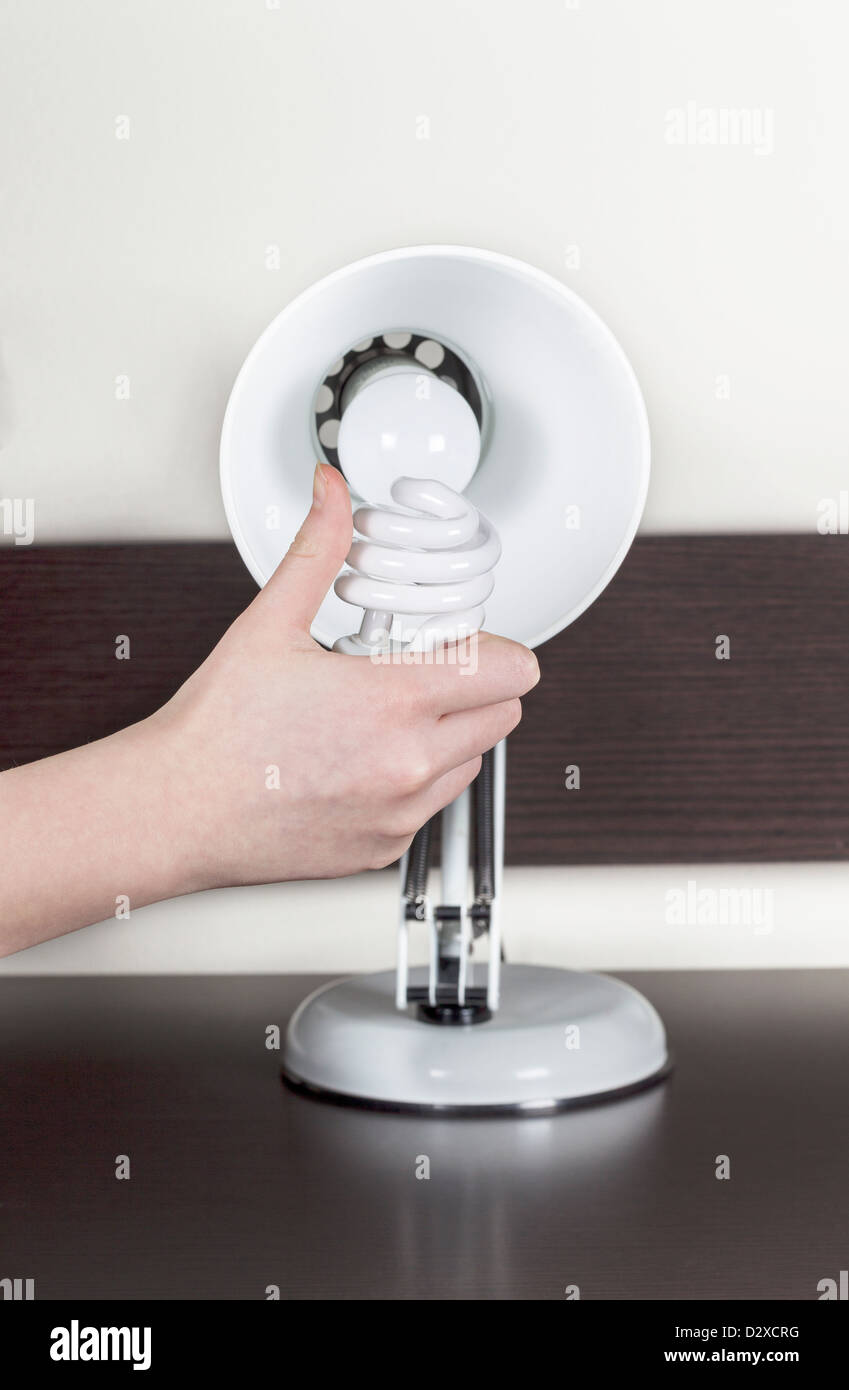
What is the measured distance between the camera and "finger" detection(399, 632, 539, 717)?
672 mm

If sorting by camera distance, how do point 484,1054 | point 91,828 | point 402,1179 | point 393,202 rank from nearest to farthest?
point 91,828 < point 402,1179 < point 484,1054 < point 393,202

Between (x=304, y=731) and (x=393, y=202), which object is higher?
(x=393, y=202)

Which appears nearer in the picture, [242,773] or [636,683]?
[242,773]

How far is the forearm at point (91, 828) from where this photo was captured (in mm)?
636

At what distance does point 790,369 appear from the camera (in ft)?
3.95

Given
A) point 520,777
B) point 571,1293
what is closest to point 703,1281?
point 571,1293

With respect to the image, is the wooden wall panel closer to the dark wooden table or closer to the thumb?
the dark wooden table

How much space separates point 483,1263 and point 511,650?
0.32 m

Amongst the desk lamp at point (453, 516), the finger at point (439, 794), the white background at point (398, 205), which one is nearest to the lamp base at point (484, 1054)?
the desk lamp at point (453, 516)

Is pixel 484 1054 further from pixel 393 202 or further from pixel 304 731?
pixel 393 202

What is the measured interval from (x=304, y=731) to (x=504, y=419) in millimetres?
330

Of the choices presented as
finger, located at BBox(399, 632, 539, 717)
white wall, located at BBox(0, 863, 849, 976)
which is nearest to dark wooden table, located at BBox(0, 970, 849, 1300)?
white wall, located at BBox(0, 863, 849, 976)

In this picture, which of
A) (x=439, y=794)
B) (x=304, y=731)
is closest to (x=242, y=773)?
(x=304, y=731)

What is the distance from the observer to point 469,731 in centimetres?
71
